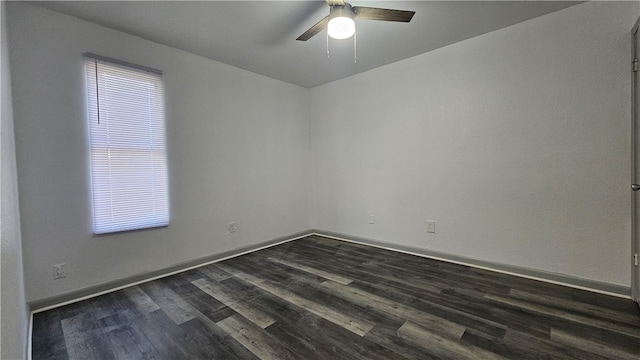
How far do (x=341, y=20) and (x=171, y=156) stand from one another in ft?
7.54

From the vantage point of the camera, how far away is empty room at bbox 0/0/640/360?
1.87 meters

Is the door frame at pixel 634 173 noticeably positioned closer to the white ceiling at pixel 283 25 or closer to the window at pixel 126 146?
the white ceiling at pixel 283 25

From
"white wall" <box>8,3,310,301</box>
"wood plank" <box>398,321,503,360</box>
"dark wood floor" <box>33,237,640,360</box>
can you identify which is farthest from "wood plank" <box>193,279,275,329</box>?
"wood plank" <box>398,321,503,360</box>

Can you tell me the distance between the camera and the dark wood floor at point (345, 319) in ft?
5.40

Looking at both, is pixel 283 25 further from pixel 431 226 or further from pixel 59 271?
pixel 59 271

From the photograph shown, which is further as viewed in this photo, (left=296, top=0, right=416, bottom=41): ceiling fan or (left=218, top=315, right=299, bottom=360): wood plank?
(left=296, top=0, right=416, bottom=41): ceiling fan

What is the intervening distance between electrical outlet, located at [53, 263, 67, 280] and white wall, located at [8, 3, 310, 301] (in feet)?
0.11

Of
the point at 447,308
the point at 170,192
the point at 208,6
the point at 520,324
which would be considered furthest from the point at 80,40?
the point at 520,324

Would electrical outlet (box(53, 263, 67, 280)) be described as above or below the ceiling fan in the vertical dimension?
below

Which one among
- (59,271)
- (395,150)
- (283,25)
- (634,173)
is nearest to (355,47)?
(283,25)

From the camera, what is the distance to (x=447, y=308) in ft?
6.89

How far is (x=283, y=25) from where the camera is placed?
2.57 m

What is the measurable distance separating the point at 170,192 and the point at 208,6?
193 centimetres

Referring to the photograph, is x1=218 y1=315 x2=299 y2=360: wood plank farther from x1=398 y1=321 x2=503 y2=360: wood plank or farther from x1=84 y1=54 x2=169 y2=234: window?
x1=84 y1=54 x2=169 y2=234: window
